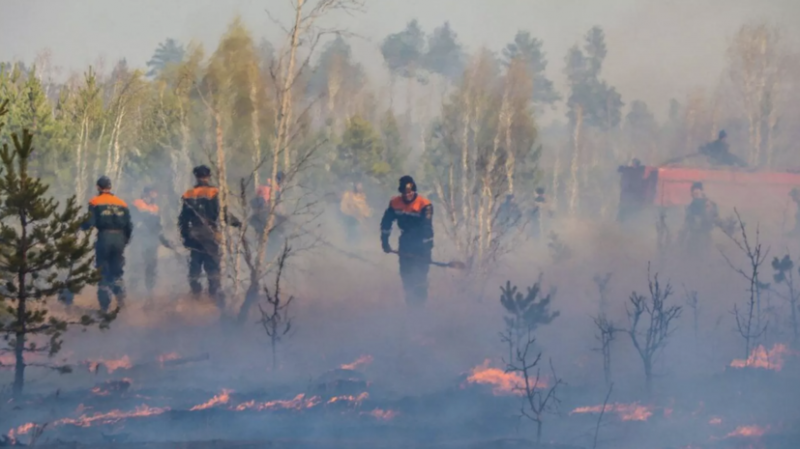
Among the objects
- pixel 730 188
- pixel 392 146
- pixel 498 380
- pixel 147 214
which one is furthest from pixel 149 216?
pixel 392 146

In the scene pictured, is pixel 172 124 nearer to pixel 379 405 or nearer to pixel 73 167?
pixel 73 167

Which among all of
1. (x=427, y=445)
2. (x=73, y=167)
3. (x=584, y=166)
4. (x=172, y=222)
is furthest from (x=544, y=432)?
(x=584, y=166)

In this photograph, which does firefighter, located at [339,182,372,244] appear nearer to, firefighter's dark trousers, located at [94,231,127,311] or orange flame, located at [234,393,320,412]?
firefighter's dark trousers, located at [94,231,127,311]

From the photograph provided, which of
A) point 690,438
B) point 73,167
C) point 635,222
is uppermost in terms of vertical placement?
point 73,167

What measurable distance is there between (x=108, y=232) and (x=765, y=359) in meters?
7.52

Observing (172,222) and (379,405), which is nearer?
(379,405)

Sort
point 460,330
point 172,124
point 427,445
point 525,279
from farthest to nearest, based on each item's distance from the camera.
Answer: point 172,124
point 525,279
point 460,330
point 427,445

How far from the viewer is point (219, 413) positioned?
7.67 m

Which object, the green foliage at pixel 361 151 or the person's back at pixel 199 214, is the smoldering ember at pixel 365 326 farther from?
the green foliage at pixel 361 151

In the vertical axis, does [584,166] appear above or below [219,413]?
above

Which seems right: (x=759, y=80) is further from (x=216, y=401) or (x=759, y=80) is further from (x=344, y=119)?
(x=216, y=401)

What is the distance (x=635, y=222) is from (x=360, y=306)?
1134 cm

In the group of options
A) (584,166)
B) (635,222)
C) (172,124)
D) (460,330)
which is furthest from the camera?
(584,166)

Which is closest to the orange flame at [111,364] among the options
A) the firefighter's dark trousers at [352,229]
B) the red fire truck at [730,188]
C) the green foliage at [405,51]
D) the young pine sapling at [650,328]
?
the young pine sapling at [650,328]
